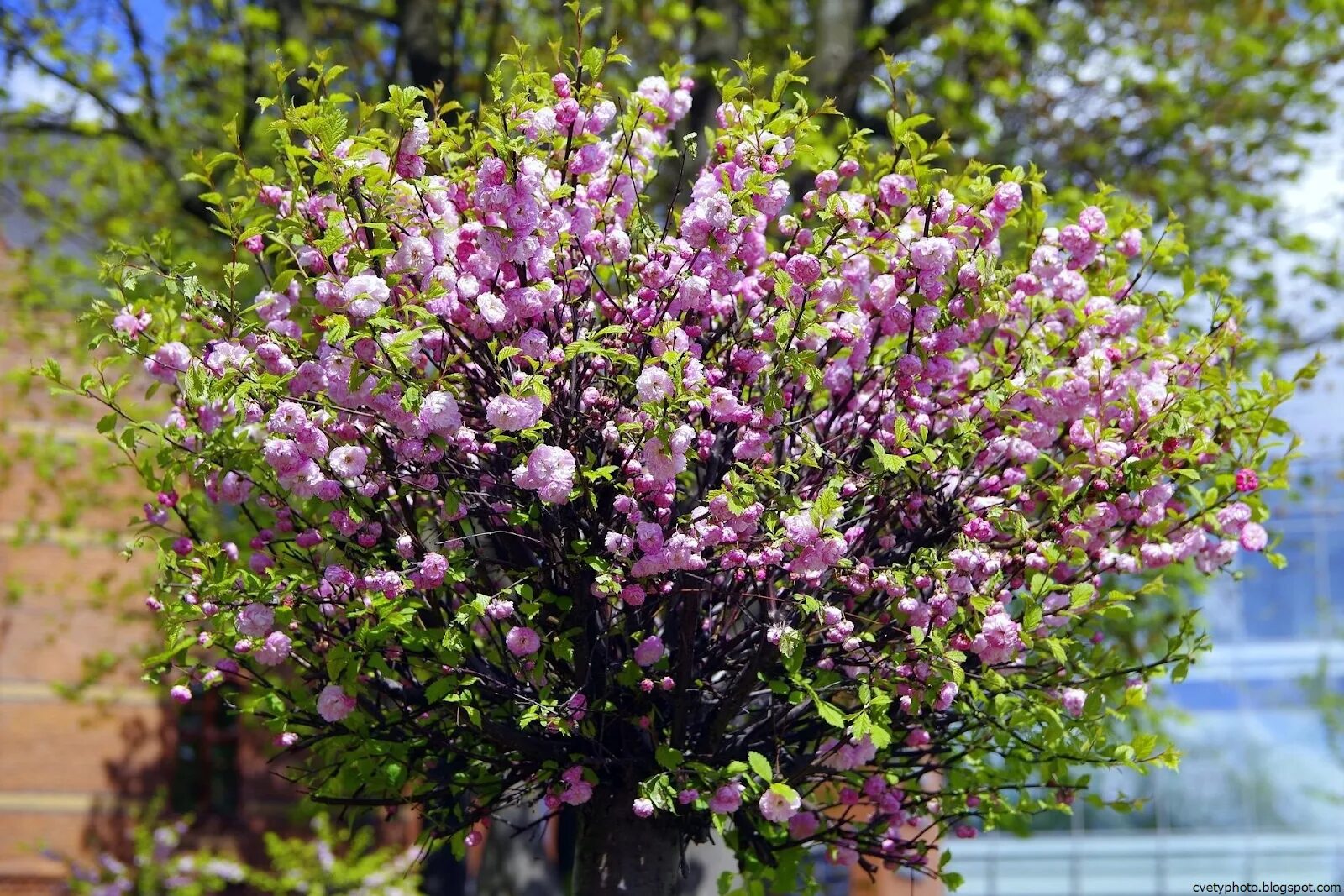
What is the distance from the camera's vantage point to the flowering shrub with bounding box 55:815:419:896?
13789 mm

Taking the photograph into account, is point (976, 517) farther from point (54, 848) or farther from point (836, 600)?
point (54, 848)

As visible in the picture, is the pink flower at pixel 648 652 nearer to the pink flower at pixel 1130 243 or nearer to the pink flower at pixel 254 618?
the pink flower at pixel 254 618

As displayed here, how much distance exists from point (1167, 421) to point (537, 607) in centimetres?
183

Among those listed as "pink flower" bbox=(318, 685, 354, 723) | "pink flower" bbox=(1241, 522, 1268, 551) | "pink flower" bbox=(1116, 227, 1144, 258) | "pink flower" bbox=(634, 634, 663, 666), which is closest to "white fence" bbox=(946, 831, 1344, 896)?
"pink flower" bbox=(1241, 522, 1268, 551)

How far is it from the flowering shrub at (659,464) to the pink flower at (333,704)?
0.37 feet

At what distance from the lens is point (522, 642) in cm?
376

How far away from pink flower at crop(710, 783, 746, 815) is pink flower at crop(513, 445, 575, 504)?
0.93 metres

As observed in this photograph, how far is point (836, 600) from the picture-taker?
13.2 ft

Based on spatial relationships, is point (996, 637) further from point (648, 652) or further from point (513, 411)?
point (513, 411)

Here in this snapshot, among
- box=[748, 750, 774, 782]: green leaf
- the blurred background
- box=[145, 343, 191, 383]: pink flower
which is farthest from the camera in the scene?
the blurred background

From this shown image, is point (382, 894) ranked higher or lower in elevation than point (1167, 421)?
lower

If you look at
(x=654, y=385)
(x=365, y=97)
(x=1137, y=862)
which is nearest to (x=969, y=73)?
(x=365, y=97)

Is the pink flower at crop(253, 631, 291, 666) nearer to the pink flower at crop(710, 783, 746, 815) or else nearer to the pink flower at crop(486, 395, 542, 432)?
the pink flower at crop(486, 395, 542, 432)

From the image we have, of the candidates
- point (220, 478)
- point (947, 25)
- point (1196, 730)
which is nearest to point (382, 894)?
point (947, 25)
